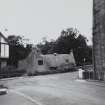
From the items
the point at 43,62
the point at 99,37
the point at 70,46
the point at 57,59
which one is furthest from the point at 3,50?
the point at 70,46

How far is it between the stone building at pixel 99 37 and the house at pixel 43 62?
92.3ft

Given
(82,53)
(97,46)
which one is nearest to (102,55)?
(97,46)

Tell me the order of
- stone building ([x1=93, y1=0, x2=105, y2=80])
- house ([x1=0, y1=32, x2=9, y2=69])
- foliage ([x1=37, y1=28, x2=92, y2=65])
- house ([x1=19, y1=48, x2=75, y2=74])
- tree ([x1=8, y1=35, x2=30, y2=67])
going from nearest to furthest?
stone building ([x1=93, y1=0, x2=105, y2=80])
house ([x1=0, y1=32, x2=9, y2=69])
house ([x1=19, y1=48, x2=75, y2=74])
tree ([x1=8, y1=35, x2=30, y2=67])
foliage ([x1=37, y1=28, x2=92, y2=65])

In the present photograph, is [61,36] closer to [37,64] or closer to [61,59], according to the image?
[61,59]

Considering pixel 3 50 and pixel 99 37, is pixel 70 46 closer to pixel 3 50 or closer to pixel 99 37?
pixel 3 50

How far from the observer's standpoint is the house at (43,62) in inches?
2635

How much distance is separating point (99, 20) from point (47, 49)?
7320 centimetres

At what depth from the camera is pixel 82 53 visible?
10062 centimetres

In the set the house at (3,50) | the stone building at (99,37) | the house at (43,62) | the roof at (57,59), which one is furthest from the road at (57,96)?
the roof at (57,59)

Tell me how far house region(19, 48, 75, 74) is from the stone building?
2812 centimetres

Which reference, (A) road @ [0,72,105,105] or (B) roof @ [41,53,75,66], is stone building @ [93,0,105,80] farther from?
(B) roof @ [41,53,75,66]

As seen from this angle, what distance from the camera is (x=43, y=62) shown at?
71.6 metres

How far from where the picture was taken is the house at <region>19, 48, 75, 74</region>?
66.9 m

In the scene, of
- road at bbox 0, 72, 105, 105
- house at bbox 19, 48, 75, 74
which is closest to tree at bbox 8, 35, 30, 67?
house at bbox 19, 48, 75, 74
